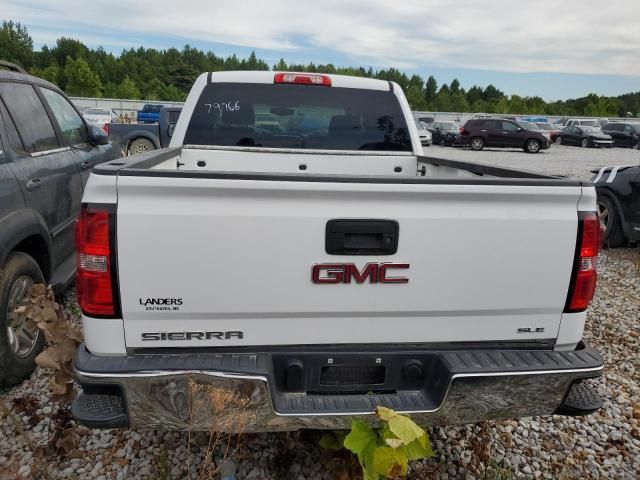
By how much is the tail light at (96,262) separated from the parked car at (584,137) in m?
35.1

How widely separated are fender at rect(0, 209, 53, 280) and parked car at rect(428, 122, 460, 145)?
28159 mm

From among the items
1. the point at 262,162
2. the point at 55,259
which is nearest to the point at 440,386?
the point at 262,162

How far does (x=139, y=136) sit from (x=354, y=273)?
47.1 feet

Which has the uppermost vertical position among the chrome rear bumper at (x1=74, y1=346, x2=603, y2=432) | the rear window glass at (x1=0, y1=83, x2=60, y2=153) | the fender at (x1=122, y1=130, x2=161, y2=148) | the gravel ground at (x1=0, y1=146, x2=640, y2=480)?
the rear window glass at (x1=0, y1=83, x2=60, y2=153)

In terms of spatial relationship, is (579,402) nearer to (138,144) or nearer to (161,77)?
(138,144)

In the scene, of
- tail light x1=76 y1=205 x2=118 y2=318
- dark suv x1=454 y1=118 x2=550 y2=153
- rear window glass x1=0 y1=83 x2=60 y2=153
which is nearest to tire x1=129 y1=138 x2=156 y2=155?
rear window glass x1=0 y1=83 x2=60 y2=153

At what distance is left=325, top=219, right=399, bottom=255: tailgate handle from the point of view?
2156 millimetres

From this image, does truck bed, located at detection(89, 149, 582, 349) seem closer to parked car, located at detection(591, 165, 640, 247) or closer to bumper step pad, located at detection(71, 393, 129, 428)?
bumper step pad, located at detection(71, 393, 129, 428)

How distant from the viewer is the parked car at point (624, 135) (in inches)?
1288

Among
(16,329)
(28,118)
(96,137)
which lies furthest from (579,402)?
(96,137)

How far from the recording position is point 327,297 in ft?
7.29

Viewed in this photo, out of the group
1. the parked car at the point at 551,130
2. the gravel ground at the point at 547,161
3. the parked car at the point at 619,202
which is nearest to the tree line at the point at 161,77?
the parked car at the point at 551,130

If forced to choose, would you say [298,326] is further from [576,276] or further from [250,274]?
[576,276]

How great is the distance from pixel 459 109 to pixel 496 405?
277ft
